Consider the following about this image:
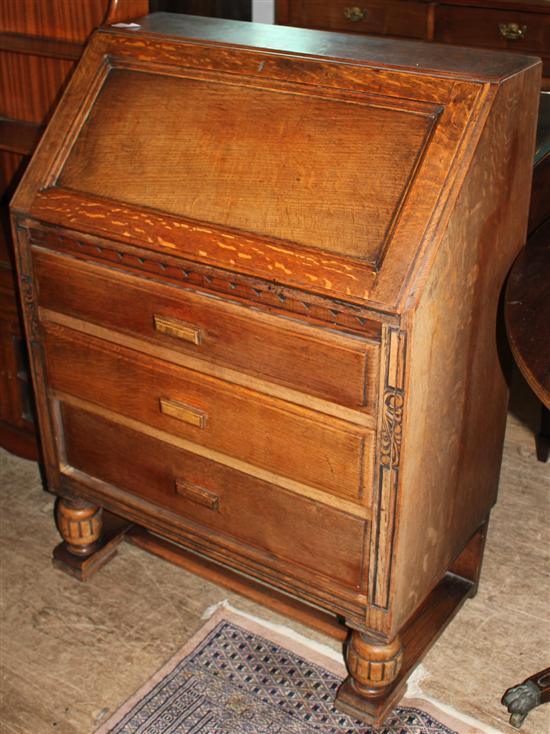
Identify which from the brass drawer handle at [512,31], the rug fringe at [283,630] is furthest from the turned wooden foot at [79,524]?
the brass drawer handle at [512,31]

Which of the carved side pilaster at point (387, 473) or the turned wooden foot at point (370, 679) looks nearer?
the carved side pilaster at point (387, 473)

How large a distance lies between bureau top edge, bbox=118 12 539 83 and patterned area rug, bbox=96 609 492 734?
1.31 m

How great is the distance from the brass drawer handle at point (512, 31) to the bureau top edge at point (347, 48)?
79.8 inches

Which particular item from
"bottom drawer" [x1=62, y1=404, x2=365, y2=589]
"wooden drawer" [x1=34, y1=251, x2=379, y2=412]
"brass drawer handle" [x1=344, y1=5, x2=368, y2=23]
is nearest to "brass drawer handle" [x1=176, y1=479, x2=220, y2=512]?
"bottom drawer" [x1=62, y1=404, x2=365, y2=589]

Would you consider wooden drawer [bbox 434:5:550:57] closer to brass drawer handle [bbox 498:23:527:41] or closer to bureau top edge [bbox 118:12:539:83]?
brass drawer handle [bbox 498:23:527:41]

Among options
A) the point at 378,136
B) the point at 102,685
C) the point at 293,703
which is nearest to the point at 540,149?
the point at 378,136

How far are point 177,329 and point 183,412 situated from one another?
0.19 m

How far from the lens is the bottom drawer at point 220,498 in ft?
6.30

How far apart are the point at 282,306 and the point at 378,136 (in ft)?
1.12

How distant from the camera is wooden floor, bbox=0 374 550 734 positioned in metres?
2.12

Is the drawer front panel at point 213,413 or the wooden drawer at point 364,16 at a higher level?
the wooden drawer at point 364,16

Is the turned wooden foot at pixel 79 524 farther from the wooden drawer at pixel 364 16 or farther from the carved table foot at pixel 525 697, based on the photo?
the wooden drawer at pixel 364 16

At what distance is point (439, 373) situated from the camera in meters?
1.77

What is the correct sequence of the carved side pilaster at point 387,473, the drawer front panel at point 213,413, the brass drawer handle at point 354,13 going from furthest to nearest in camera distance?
1. the brass drawer handle at point 354,13
2. the drawer front panel at point 213,413
3. the carved side pilaster at point 387,473
